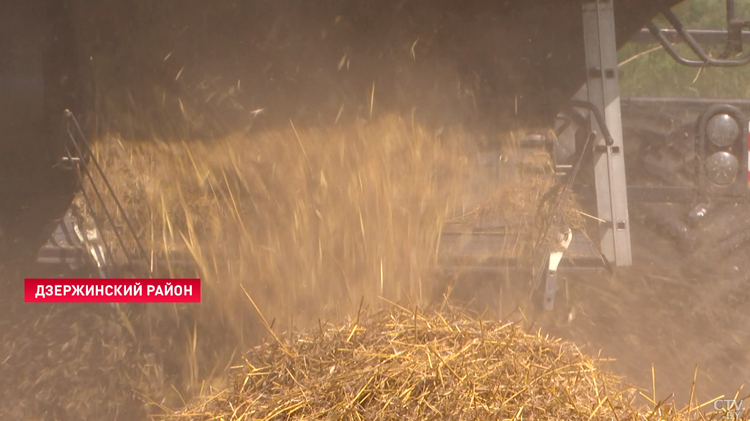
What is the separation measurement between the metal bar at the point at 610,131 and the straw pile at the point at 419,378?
0.73 metres

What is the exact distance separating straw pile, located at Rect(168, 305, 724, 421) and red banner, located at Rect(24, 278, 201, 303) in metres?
0.61

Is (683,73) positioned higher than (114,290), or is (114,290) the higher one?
(683,73)

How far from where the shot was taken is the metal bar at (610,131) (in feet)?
8.16

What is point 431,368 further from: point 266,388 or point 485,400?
point 266,388

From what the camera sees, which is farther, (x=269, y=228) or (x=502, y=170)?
(x=502, y=170)

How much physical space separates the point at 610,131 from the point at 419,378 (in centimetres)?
137

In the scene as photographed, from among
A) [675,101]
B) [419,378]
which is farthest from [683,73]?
[419,378]

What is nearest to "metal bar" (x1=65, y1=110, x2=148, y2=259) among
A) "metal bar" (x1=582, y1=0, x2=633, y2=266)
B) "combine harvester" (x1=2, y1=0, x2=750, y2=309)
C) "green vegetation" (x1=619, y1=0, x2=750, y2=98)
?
"combine harvester" (x1=2, y1=0, x2=750, y2=309)

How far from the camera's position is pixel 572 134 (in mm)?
2938

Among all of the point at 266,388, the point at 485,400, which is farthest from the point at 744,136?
the point at 266,388

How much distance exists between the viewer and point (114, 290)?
2449mm

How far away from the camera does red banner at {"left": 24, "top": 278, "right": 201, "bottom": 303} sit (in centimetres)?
243

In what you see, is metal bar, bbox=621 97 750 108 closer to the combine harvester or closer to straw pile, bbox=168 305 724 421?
the combine harvester

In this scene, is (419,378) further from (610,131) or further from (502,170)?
(610,131)
